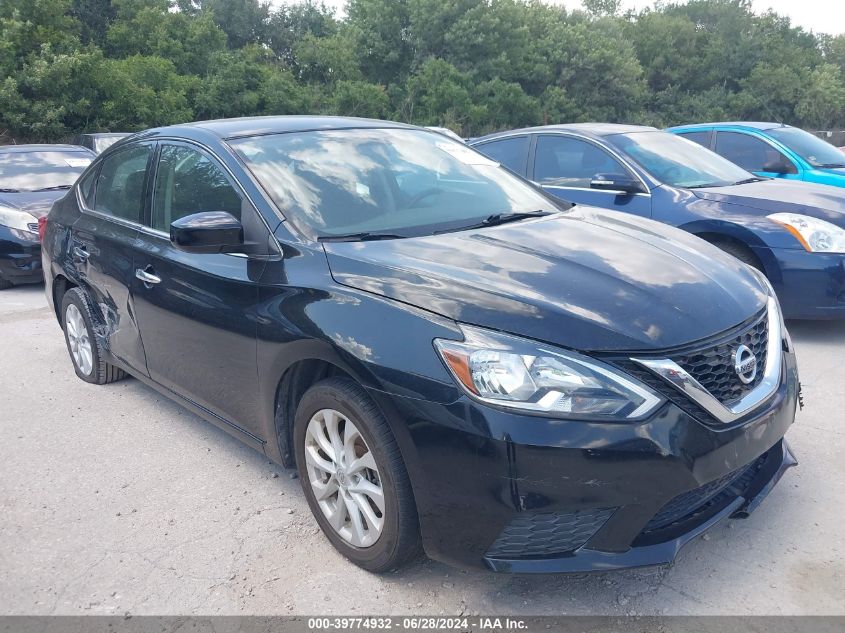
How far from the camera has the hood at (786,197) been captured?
5379mm

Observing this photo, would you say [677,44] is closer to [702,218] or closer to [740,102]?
[740,102]

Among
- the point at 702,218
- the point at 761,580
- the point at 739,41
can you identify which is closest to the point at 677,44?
the point at 739,41

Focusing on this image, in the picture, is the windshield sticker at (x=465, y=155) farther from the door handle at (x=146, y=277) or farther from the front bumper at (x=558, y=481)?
the front bumper at (x=558, y=481)

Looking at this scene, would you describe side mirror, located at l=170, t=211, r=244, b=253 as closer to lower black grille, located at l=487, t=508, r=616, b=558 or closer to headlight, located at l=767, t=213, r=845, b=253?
lower black grille, located at l=487, t=508, r=616, b=558

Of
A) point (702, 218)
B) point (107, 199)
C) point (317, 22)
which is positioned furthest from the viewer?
point (317, 22)

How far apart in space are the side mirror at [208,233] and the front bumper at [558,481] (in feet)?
3.47

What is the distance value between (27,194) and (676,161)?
723cm

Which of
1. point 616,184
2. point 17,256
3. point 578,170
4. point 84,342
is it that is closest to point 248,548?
point 84,342

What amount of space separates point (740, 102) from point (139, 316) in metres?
53.5

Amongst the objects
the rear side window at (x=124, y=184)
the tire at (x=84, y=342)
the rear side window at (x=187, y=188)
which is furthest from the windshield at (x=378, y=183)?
the tire at (x=84, y=342)

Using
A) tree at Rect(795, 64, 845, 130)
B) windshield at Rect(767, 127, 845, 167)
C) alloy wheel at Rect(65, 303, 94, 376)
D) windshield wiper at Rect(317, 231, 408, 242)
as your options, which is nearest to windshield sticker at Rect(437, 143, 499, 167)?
windshield wiper at Rect(317, 231, 408, 242)

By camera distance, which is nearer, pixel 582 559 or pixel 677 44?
pixel 582 559

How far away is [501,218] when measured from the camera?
3.51 metres

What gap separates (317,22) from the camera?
46375mm
